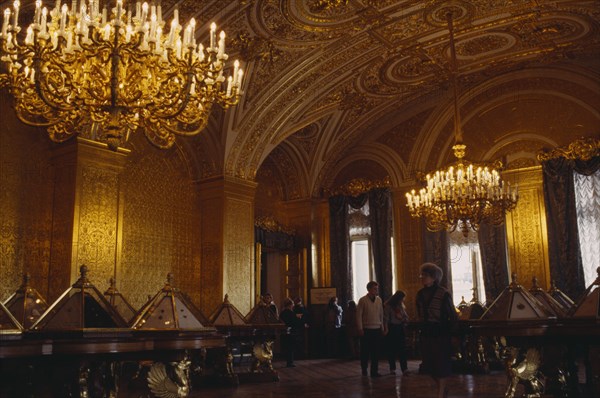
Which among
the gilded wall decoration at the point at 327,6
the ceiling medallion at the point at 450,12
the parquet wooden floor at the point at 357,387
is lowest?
the parquet wooden floor at the point at 357,387

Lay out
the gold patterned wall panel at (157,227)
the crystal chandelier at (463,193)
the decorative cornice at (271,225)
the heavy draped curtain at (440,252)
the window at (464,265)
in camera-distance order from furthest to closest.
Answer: the decorative cornice at (271,225), the window at (464,265), the heavy draped curtain at (440,252), the gold patterned wall panel at (157,227), the crystal chandelier at (463,193)

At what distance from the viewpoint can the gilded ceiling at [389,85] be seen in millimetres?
9383

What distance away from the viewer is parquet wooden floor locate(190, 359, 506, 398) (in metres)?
6.54

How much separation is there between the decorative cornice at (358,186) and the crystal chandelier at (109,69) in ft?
26.9

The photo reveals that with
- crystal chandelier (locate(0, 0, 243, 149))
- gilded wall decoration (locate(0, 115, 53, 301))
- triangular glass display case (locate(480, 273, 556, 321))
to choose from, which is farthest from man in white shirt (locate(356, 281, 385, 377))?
gilded wall decoration (locate(0, 115, 53, 301))

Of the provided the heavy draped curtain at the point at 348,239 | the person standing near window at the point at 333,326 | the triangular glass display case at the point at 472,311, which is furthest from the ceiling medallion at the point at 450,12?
the person standing near window at the point at 333,326

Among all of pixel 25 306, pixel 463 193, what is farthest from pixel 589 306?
pixel 25 306

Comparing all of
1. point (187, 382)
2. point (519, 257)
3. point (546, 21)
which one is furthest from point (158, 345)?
point (519, 257)

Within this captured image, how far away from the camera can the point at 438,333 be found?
5.33 m

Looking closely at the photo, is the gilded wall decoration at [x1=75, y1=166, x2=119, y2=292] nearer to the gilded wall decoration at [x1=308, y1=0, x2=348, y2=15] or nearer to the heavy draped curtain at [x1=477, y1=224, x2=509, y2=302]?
the gilded wall decoration at [x1=308, y1=0, x2=348, y2=15]

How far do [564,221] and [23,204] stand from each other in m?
9.41

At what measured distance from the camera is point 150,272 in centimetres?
1065

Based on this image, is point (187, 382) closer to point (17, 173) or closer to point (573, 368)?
point (573, 368)

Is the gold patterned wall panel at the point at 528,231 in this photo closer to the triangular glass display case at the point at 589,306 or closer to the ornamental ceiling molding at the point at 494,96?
the ornamental ceiling molding at the point at 494,96
